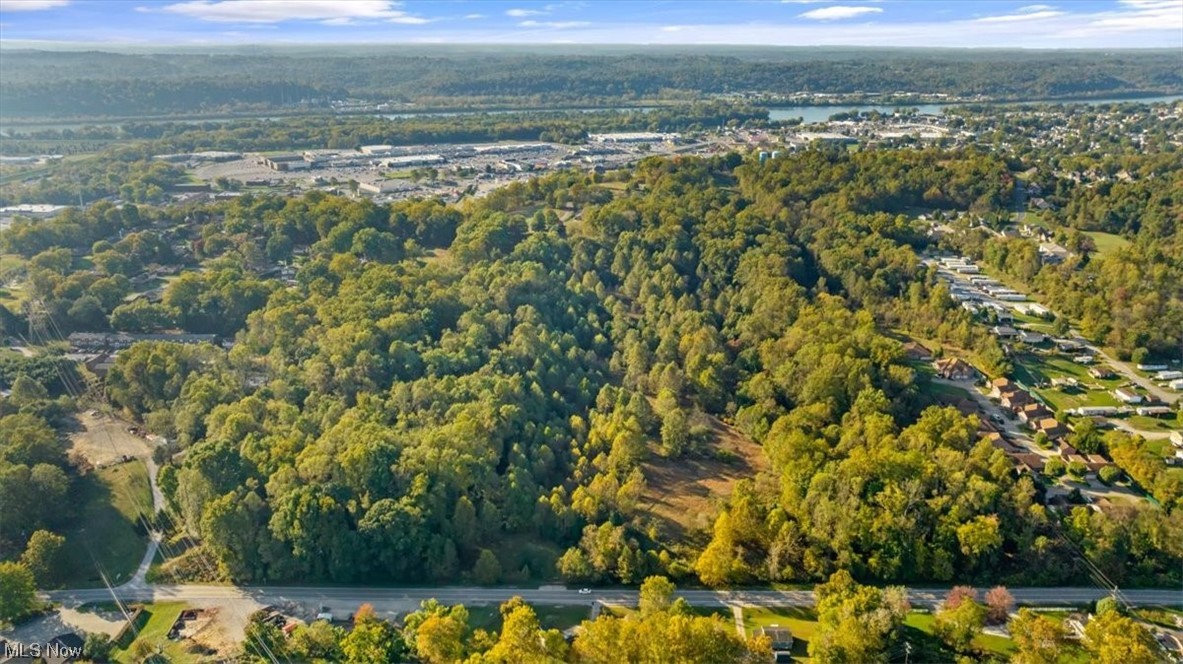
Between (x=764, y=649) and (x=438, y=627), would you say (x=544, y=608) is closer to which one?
(x=438, y=627)

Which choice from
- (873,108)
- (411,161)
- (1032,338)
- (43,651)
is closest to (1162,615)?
(1032,338)

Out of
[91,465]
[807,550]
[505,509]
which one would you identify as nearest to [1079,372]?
[807,550]

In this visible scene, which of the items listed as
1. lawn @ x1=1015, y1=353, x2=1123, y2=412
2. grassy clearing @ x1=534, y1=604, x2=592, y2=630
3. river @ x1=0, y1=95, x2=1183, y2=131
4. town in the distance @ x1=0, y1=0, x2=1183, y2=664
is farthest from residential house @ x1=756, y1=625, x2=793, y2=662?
river @ x1=0, y1=95, x2=1183, y2=131

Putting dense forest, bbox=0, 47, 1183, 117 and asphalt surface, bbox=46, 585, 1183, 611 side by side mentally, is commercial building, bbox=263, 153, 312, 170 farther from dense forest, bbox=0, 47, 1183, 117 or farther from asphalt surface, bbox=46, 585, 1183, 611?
asphalt surface, bbox=46, 585, 1183, 611

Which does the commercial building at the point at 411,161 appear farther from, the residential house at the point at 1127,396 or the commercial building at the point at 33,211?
the residential house at the point at 1127,396

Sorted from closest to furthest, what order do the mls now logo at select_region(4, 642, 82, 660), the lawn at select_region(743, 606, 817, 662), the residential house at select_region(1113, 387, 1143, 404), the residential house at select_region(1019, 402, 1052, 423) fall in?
the mls now logo at select_region(4, 642, 82, 660), the lawn at select_region(743, 606, 817, 662), the residential house at select_region(1019, 402, 1052, 423), the residential house at select_region(1113, 387, 1143, 404)

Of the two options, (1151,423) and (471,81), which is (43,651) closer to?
(1151,423)
